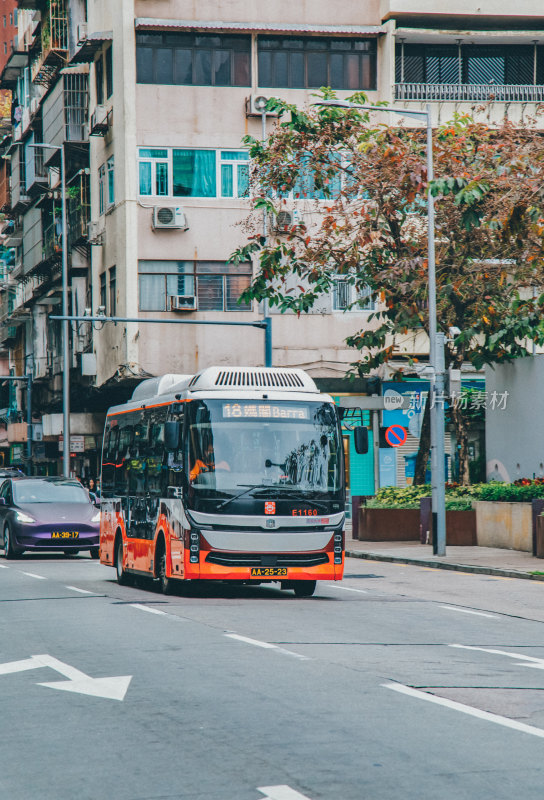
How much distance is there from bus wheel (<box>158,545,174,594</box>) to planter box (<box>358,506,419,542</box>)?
14.3m

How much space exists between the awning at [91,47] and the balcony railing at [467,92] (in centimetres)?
967

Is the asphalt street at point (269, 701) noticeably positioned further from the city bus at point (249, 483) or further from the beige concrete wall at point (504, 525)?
the beige concrete wall at point (504, 525)

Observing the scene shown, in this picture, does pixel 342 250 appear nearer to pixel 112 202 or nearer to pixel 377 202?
pixel 377 202

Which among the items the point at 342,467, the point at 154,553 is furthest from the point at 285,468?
the point at 154,553

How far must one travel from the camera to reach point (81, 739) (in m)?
7.50

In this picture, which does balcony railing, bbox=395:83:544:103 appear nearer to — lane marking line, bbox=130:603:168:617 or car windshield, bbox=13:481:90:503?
car windshield, bbox=13:481:90:503

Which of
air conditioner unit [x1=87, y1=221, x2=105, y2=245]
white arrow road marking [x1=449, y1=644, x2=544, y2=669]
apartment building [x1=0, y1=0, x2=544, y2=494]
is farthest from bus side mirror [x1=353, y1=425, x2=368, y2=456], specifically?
air conditioner unit [x1=87, y1=221, x2=105, y2=245]

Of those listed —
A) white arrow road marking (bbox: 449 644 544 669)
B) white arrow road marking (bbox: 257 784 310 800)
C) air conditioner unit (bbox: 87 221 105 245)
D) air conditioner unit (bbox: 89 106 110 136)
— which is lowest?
white arrow road marking (bbox: 449 644 544 669)

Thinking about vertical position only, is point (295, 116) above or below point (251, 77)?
below

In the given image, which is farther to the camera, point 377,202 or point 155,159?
point 155,159

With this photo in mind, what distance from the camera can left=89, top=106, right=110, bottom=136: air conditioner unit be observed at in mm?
42656

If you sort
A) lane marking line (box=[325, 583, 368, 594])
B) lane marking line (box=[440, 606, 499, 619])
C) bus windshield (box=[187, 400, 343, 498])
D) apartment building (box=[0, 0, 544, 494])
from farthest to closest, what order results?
apartment building (box=[0, 0, 544, 494]) < lane marking line (box=[325, 583, 368, 594]) < bus windshield (box=[187, 400, 343, 498]) < lane marking line (box=[440, 606, 499, 619])

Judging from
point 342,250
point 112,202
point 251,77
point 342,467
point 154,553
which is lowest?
point 154,553

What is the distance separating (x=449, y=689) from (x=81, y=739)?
2.95 metres
